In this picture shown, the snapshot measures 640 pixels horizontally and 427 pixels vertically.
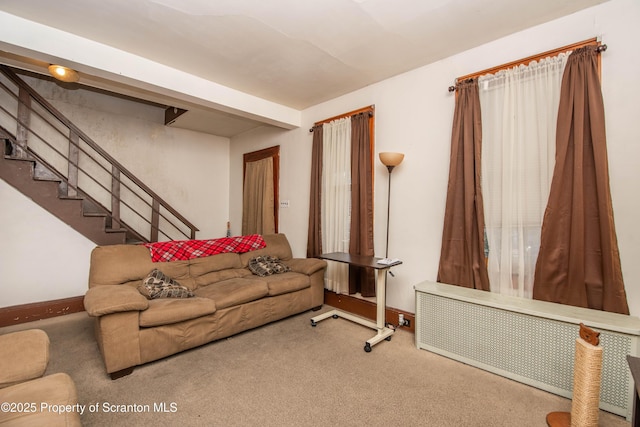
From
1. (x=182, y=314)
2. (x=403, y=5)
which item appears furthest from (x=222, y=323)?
(x=403, y=5)

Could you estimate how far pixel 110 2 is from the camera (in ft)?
6.68

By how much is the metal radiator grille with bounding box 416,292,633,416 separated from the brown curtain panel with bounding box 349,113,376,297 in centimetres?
82

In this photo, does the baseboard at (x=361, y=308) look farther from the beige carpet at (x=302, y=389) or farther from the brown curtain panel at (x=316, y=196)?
the brown curtain panel at (x=316, y=196)

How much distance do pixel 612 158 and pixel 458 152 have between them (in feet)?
3.31

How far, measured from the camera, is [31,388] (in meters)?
1.23

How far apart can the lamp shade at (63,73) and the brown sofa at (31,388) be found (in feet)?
8.14

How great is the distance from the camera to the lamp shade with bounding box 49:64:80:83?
8.98ft

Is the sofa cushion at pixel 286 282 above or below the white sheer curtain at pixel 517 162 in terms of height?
below

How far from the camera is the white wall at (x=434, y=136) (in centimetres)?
196

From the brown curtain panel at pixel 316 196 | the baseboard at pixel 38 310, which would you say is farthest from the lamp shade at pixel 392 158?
the baseboard at pixel 38 310

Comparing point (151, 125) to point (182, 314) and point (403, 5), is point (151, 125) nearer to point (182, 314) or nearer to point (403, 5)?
point (182, 314)

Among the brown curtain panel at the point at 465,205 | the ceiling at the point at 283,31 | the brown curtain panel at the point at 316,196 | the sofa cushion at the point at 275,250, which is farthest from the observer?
the brown curtain panel at the point at 316,196

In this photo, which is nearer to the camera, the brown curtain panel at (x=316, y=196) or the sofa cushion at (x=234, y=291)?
the sofa cushion at (x=234, y=291)

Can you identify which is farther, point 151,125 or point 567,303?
point 151,125
